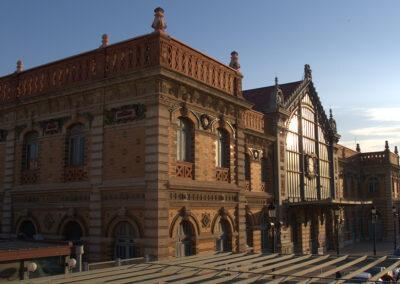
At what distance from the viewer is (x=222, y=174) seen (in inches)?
892

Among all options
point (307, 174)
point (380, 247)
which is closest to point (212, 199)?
point (307, 174)

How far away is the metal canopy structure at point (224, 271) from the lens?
40.9ft

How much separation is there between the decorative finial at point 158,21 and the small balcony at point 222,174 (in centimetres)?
702

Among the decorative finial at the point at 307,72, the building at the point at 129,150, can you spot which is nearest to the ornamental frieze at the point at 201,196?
the building at the point at 129,150

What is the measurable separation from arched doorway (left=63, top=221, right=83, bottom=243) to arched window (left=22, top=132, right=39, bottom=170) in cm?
372

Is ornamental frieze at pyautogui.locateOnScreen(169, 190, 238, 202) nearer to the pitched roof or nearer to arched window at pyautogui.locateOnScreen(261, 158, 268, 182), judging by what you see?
arched window at pyautogui.locateOnScreen(261, 158, 268, 182)

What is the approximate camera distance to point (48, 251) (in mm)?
15523

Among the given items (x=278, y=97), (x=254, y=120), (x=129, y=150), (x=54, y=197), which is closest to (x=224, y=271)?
(x=129, y=150)

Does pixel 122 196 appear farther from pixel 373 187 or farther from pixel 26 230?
pixel 373 187

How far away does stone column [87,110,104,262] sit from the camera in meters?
19.9

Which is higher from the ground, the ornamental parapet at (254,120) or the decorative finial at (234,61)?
the decorative finial at (234,61)

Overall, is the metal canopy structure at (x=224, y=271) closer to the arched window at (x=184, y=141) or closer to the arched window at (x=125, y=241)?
the arched window at (x=125, y=241)

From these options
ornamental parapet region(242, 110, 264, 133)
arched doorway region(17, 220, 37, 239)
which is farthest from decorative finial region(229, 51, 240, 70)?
arched doorway region(17, 220, 37, 239)

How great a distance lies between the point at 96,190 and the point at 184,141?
14.0 feet
